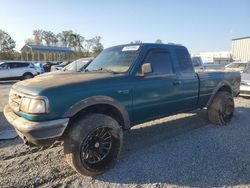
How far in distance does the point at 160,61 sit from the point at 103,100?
1722 millimetres

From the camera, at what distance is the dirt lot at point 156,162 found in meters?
3.70

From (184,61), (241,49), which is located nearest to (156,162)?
(184,61)

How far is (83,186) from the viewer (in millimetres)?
3584

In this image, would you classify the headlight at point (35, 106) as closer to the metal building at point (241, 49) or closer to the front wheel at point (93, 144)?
the front wheel at point (93, 144)

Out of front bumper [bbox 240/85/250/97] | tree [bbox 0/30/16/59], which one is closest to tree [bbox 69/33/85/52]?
tree [bbox 0/30/16/59]

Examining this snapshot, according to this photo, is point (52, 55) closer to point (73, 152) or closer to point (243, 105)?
point (243, 105)

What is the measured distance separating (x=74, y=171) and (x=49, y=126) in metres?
1.03

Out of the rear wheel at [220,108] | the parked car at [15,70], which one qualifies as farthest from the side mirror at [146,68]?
the parked car at [15,70]

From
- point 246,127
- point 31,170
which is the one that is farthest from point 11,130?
point 246,127

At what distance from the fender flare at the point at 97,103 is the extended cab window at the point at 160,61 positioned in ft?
3.40

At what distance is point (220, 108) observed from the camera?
638 centimetres

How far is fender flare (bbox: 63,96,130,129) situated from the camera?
360 centimetres

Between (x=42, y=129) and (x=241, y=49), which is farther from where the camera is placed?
(x=241, y=49)

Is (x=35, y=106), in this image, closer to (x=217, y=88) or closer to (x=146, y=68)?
(x=146, y=68)
